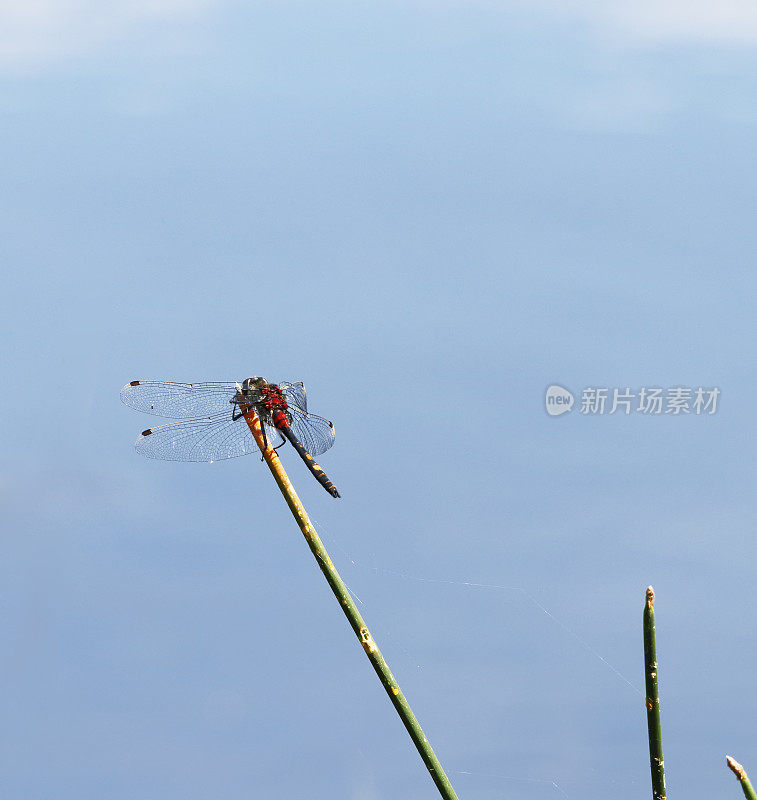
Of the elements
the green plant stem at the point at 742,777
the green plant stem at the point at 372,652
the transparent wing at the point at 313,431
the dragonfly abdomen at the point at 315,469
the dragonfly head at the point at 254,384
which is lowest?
the green plant stem at the point at 742,777

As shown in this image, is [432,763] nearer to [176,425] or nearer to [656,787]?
[656,787]

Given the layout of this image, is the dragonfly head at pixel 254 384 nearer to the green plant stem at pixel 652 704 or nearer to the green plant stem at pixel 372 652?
the green plant stem at pixel 372 652

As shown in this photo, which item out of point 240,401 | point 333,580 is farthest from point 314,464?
point 333,580

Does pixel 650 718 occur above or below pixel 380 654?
below

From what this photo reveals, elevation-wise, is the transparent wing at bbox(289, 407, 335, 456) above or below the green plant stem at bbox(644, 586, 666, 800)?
above

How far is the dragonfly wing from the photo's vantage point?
7.50 metres

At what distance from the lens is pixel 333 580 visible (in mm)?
4023

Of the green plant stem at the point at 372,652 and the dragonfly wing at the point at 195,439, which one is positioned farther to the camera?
the dragonfly wing at the point at 195,439

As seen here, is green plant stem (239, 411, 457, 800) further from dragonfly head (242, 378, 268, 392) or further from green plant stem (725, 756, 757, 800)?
dragonfly head (242, 378, 268, 392)

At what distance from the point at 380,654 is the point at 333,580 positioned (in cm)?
37

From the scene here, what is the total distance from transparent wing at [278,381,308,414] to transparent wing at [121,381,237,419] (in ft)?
1.31

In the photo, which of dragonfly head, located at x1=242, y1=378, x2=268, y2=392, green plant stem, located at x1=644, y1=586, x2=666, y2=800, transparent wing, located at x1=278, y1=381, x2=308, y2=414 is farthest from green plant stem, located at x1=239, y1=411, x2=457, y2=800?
transparent wing, located at x1=278, y1=381, x2=308, y2=414

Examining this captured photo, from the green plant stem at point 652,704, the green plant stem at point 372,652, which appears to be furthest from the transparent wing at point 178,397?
the green plant stem at point 652,704

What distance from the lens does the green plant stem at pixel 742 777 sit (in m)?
3.03
